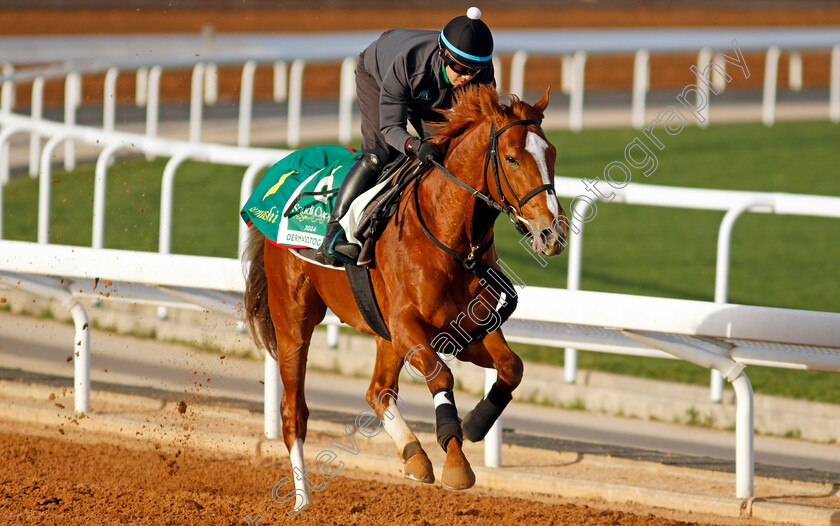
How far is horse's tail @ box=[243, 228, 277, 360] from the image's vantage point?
191 inches

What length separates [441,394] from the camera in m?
3.69

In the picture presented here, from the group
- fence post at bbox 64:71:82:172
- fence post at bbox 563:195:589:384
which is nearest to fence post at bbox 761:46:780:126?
fence post at bbox 64:71:82:172

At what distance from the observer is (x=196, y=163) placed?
1226cm

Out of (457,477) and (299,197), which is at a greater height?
(299,197)

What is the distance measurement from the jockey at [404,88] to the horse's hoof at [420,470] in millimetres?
815

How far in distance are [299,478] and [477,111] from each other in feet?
5.54

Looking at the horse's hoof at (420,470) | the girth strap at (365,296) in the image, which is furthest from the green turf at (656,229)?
the horse's hoof at (420,470)

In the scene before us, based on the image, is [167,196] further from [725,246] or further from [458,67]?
[725,246]

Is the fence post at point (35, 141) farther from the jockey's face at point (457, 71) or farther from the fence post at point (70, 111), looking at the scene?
the jockey's face at point (457, 71)

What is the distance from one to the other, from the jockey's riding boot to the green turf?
3.19 meters

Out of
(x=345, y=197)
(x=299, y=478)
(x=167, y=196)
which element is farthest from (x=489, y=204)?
(x=167, y=196)

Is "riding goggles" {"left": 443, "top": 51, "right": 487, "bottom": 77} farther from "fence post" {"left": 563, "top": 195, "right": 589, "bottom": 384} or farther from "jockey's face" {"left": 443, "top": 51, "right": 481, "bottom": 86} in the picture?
"fence post" {"left": 563, "top": 195, "right": 589, "bottom": 384}

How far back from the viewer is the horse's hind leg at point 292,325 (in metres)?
4.60

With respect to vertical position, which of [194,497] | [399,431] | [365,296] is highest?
[365,296]
